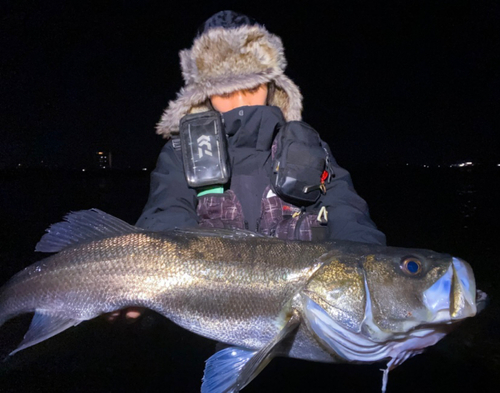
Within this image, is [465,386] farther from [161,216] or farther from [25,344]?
[25,344]

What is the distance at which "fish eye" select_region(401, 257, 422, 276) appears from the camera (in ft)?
5.64

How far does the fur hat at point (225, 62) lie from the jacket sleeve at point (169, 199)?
0.49m

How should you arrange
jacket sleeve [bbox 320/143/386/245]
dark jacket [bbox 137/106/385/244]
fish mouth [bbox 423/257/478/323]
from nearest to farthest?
1. fish mouth [bbox 423/257/478/323]
2. jacket sleeve [bbox 320/143/386/245]
3. dark jacket [bbox 137/106/385/244]

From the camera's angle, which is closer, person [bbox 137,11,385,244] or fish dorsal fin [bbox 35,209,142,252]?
fish dorsal fin [bbox 35,209,142,252]

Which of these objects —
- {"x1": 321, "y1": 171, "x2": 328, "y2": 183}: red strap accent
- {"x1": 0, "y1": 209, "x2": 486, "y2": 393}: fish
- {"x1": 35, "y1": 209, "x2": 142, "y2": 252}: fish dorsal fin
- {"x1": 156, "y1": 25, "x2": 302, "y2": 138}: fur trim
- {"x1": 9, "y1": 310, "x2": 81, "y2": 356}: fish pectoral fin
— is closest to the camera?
{"x1": 0, "y1": 209, "x2": 486, "y2": 393}: fish

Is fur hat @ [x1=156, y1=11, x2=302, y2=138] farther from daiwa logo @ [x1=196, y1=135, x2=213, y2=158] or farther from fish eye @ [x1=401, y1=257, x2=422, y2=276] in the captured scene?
fish eye @ [x1=401, y1=257, x2=422, y2=276]

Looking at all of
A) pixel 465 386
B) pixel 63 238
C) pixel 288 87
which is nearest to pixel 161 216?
pixel 63 238

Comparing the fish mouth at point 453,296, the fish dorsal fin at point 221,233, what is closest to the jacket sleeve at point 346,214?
the fish mouth at point 453,296

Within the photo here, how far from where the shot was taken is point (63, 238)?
2.15 m

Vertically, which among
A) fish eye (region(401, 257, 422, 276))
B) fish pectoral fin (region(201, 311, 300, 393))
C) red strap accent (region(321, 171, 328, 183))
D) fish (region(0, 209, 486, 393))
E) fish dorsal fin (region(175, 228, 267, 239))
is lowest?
fish pectoral fin (region(201, 311, 300, 393))

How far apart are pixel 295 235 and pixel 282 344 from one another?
3.02ft

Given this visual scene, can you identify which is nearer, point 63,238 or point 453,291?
point 453,291

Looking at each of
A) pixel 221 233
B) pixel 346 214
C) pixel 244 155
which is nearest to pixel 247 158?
pixel 244 155

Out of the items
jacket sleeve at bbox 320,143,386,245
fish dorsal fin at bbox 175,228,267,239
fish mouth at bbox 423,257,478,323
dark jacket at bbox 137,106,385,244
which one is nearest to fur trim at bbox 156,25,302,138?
dark jacket at bbox 137,106,385,244
